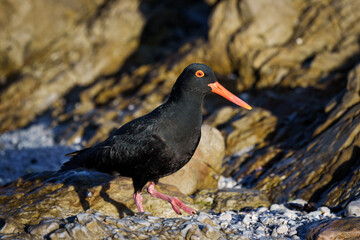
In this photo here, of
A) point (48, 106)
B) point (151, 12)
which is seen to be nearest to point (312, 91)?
point (151, 12)

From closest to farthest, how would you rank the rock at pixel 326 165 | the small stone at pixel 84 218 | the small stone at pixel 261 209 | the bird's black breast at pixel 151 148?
the small stone at pixel 84 218, the bird's black breast at pixel 151 148, the small stone at pixel 261 209, the rock at pixel 326 165

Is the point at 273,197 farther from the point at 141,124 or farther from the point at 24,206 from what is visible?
the point at 24,206

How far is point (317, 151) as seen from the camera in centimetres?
815

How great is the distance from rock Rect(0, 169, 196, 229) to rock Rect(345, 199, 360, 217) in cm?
259

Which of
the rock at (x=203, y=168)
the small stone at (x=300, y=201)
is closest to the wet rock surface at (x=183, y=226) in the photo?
the small stone at (x=300, y=201)

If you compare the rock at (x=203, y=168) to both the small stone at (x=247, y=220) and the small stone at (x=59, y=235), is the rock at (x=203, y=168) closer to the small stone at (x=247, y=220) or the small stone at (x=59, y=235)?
the small stone at (x=247, y=220)

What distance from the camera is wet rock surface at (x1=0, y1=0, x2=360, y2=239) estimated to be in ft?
20.5

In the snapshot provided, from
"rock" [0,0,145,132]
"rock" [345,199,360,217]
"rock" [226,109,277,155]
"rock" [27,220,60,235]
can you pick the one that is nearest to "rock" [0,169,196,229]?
"rock" [27,220,60,235]

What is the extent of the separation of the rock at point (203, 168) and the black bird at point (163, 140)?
4.92ft

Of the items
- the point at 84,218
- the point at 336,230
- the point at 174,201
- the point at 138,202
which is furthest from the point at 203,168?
the point at 84,218

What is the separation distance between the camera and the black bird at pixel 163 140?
19.4ft

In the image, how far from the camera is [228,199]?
748 cm

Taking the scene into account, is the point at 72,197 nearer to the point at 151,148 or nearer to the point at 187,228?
the point at 151,148

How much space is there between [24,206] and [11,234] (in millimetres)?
1563
